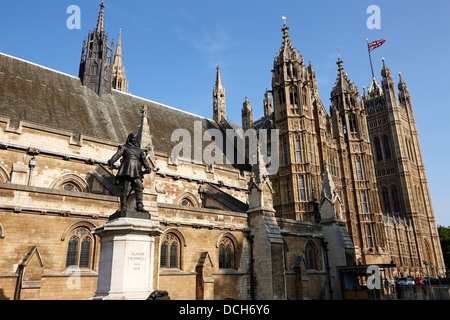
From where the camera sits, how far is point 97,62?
99.9ft

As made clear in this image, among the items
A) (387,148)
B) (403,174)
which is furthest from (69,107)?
(387,148)

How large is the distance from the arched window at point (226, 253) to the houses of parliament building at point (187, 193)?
0.07 m

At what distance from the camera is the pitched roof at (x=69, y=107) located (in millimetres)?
22531

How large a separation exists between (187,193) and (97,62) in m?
14.9

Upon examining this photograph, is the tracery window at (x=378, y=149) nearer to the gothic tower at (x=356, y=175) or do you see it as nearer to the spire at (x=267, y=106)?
the spire at (x=267, y=106)

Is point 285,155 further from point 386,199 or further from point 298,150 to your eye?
point 386,199

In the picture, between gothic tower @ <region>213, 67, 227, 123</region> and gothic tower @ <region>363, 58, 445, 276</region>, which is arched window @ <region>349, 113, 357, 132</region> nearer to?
gothic tower @ <region>213, 67, 227, 123</region>

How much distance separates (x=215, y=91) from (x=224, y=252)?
1088 inches

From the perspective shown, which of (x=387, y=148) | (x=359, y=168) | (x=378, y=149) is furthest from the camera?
(x=378, y=149)

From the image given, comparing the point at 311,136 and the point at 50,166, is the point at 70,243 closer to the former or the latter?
the point at 50,166

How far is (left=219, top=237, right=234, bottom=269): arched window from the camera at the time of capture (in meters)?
20.4

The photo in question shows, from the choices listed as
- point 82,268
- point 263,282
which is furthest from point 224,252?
point 82,268

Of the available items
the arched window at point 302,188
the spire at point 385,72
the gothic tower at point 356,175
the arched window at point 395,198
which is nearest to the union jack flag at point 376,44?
the spire at point 385,72

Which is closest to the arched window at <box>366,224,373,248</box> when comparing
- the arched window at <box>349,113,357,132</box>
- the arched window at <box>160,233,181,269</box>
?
the arched window at <box>349,113,357,132</box>
